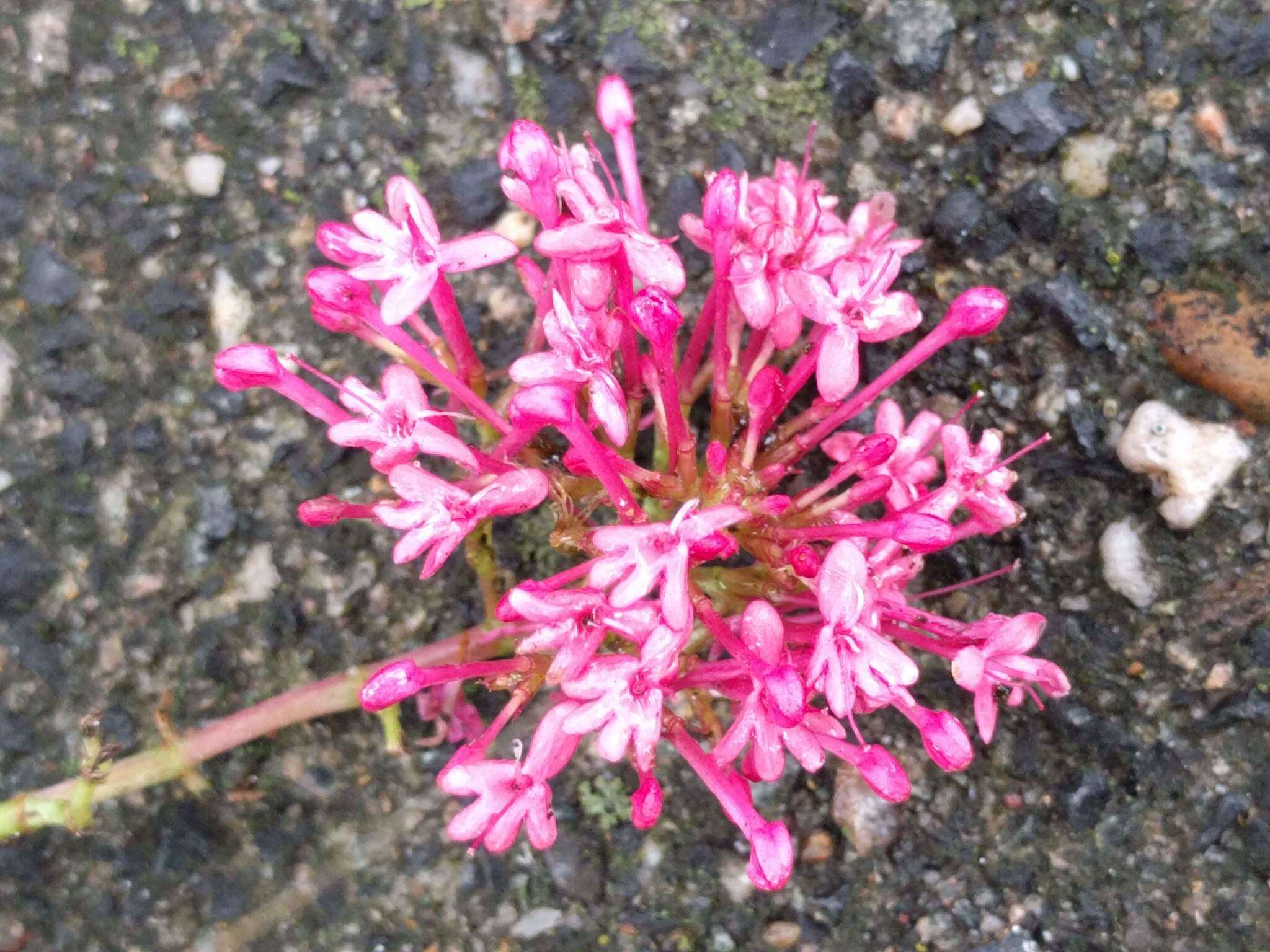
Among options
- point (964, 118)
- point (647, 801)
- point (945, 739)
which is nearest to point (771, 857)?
point (647, 801)

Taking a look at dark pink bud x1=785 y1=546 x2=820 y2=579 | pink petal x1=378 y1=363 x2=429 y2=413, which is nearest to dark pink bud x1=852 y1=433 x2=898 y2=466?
dark pink bud x1=785 y1=546 x2=820 y2=579

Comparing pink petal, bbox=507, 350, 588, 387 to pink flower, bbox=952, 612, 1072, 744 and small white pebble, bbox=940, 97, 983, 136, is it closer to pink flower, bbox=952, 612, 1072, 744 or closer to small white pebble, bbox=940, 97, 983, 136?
pink flower, bbox=952, 612, 1072, 744

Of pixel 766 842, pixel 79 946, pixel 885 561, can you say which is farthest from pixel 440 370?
pixel 79 946

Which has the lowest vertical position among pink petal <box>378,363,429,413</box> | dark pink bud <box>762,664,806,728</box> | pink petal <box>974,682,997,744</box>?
pink petal <box>974,682,997,744</box>

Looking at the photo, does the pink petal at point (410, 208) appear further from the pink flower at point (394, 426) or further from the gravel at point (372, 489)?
the gravel at point (372, 489)

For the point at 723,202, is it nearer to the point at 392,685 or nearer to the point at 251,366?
the point at 251,366

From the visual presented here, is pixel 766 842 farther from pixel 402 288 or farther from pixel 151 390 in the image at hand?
pixel 151 390
